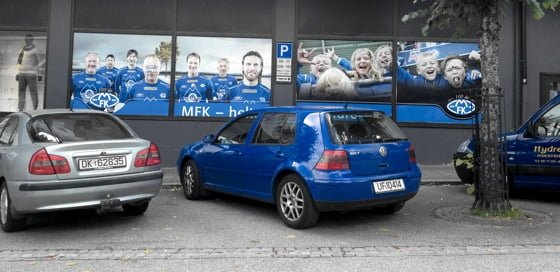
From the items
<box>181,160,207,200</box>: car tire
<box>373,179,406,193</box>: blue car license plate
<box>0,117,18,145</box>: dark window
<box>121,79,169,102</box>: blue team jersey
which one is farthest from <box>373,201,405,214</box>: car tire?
<box>121,79,169,102</box>: blue team jersey

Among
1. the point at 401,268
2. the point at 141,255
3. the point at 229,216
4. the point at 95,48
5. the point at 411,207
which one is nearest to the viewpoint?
the point at 401,268

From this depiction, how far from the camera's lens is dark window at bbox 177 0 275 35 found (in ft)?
39.7

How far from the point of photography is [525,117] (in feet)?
40.4

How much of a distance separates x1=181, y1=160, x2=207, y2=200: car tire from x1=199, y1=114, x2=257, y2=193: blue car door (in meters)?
0.21

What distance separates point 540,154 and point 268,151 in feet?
13.4

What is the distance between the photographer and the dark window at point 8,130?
6.27m

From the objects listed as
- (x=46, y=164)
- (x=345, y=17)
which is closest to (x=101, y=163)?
(x=46, y=164)

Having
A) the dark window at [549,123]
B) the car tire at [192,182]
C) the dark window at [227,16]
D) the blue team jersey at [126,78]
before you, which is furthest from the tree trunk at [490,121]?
the blue team jersey at [126,78]

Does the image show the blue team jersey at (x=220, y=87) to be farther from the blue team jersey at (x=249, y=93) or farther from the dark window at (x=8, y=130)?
the dark window at (x=8, y=130)

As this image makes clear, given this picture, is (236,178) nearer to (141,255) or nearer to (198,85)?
(141,255)

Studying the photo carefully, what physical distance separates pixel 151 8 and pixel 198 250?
8020mm

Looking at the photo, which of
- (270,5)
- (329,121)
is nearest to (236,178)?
(329,121)

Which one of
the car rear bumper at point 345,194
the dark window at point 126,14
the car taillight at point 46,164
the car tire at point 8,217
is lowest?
the car tire at point 8,217

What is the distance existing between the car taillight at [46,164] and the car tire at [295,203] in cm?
248
